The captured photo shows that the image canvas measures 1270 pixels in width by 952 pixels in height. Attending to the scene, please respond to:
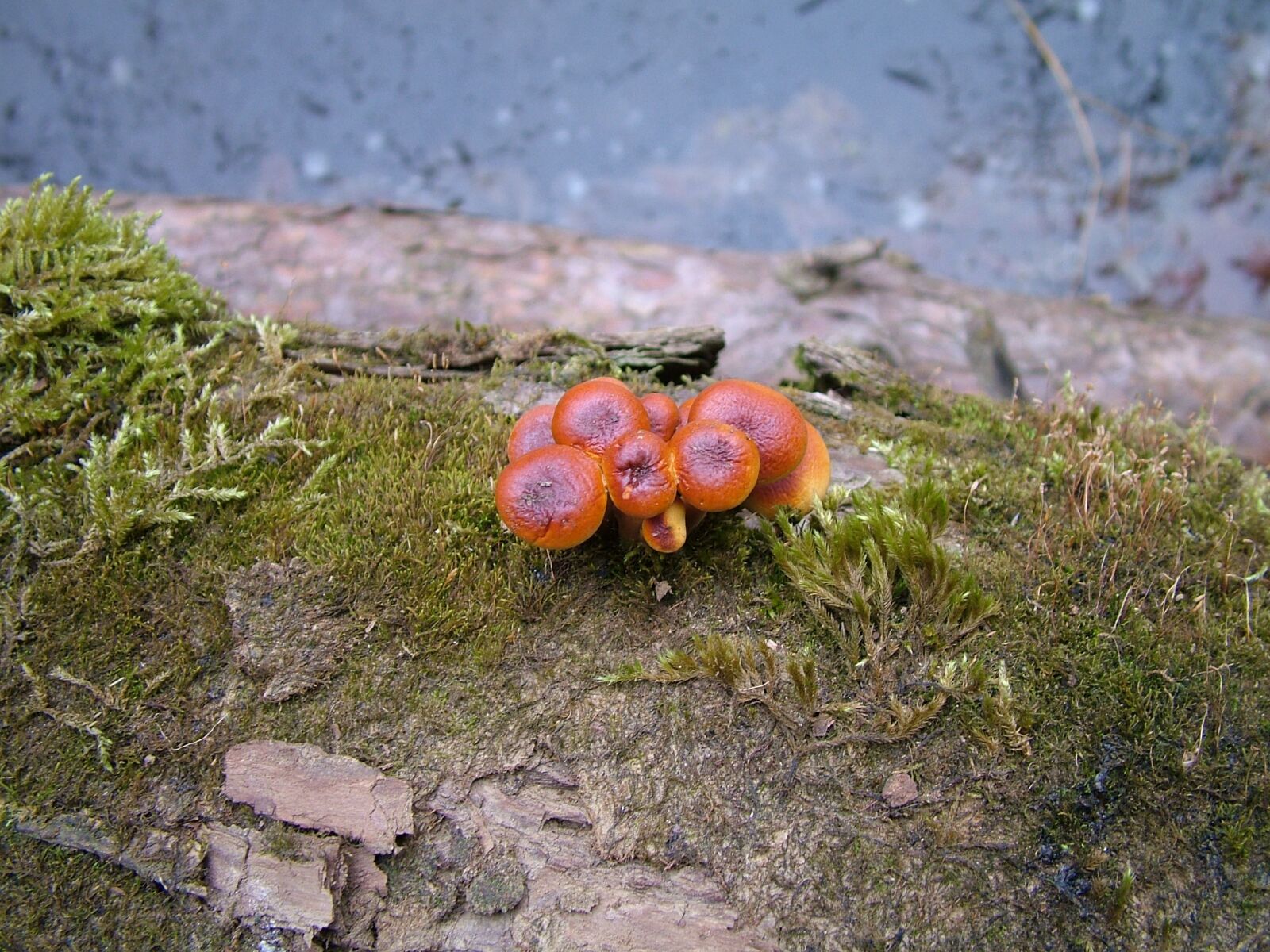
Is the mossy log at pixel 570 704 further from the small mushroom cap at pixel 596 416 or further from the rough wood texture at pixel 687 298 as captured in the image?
the rough wood texture at pixel 687 298

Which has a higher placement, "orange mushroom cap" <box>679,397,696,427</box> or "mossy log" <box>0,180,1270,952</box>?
"orange mushroom cap" <box>679,397,696,427</box>

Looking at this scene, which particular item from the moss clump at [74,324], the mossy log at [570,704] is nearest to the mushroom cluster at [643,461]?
the mossy log at [570,704]

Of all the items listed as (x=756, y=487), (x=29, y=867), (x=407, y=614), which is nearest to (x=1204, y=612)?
(x=756, y=487)

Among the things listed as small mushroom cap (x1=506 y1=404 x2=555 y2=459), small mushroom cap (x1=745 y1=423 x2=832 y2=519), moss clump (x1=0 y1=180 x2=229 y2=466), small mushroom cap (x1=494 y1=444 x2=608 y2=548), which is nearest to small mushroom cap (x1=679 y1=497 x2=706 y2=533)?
small mushroom cap (x1=745 y1=423 x2=832 y2=519)

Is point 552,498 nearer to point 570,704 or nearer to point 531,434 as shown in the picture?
point 531,434

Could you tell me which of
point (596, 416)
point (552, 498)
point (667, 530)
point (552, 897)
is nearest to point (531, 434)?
point (596, 416)

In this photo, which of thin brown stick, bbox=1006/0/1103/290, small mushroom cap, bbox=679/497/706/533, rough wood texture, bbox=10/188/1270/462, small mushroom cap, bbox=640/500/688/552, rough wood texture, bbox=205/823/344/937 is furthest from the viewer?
thin brown stick, bbox=1006/0/1103/290

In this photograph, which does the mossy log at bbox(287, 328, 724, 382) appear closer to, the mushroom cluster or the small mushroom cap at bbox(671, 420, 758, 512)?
the mushroom cluster

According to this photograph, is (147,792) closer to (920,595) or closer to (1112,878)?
(920,595)
